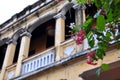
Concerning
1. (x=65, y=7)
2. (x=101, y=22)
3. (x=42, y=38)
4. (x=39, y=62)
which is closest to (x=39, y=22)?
(x=65, y=7)

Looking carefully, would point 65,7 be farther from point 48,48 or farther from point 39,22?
point 48,48

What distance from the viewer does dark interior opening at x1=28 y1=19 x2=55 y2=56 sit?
10748 millimetres

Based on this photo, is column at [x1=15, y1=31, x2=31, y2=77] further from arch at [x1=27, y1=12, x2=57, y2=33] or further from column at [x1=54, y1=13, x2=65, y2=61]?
column at [x1=54, y1=13, x2=65, y2=61]

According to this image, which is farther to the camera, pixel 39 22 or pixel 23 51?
pixel 39 22

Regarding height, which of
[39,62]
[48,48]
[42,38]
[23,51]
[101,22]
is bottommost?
[101,22]

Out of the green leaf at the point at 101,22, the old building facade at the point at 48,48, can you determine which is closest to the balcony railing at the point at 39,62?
the old building facade at the point at 48,48

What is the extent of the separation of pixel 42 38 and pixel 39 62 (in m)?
3.46

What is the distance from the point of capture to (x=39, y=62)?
329 inches

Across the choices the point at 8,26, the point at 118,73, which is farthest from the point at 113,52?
the point at 8,26

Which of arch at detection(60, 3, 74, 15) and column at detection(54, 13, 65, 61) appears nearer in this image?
column at detection(54, 13, 65, 61)

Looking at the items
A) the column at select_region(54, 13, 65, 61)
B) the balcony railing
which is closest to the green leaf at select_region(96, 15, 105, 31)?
the column at select_region(54, 13, 65, 61)

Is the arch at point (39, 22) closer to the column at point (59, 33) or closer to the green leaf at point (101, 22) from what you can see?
the column at point (59, 33)

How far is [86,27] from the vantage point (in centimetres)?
242

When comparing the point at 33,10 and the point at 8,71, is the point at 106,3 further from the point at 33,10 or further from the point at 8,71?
the point at 33,10
